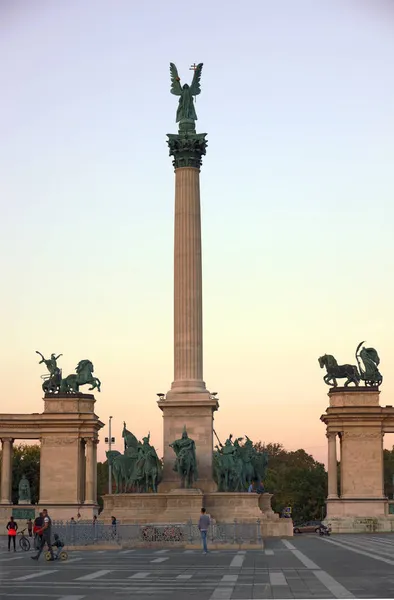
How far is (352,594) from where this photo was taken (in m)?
25.2

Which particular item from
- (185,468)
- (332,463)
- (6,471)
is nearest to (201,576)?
(185,468)

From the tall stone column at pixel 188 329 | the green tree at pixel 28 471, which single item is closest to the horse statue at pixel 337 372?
the tall stone column at pixel 188 329

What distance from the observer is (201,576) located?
32.5 metres

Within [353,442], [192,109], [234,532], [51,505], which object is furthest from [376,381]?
[234,532]

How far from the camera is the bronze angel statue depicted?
2889 inches

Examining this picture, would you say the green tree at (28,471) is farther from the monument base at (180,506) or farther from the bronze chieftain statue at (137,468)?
the monument base at (180,506)

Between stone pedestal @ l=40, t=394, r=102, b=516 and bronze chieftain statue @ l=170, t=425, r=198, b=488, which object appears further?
stone pedestal @ l=40, t=394, r=102, b=516

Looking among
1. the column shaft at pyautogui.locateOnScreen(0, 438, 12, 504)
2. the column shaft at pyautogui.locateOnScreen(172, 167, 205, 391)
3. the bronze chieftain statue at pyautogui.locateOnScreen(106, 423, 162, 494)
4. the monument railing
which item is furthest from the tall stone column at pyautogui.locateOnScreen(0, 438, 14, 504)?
the monument railing

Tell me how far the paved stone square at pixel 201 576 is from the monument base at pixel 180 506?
14273mm

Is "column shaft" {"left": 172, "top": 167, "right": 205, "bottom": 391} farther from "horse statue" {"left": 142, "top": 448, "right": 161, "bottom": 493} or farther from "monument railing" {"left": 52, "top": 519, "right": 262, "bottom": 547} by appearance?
"monument railing" {"left": 52, "top": 519, "right": 262, "bottom": 547}

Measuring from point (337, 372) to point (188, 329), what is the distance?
144 ft

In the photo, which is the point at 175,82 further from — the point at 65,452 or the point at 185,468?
the point at 65,452

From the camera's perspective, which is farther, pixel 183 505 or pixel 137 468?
pixel 137 468

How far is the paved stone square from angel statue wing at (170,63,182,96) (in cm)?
3693
